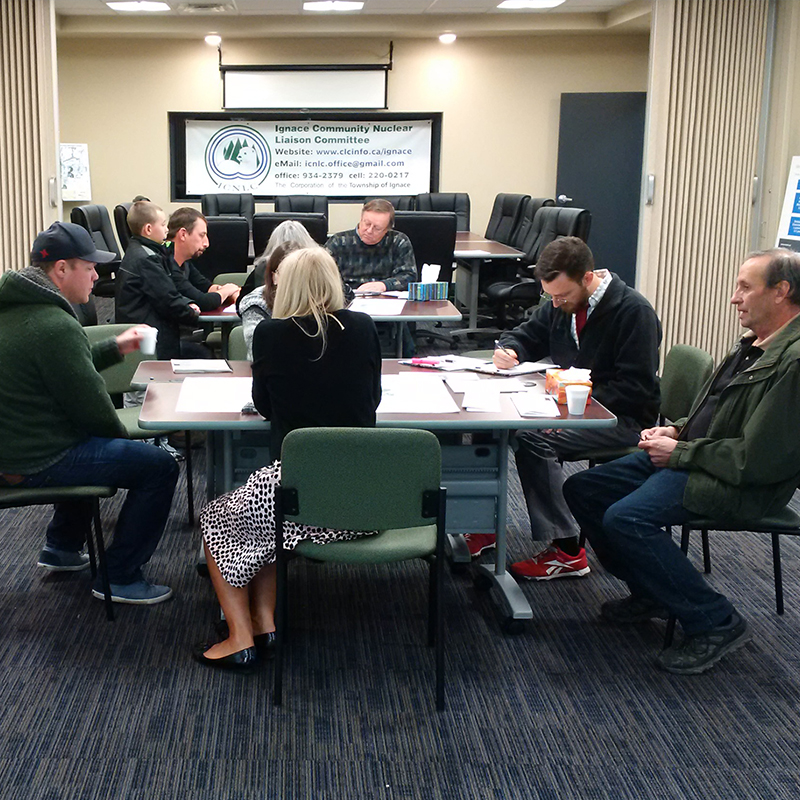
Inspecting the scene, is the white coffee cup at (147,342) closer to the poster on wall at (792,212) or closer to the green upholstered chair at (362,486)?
the green upholstered chair at (362,486)

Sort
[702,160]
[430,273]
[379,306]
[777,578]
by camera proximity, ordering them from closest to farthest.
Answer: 1. [777,578]
2. [379,306]
3. [430,273]
4. [702,160]

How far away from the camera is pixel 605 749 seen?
2469 mm

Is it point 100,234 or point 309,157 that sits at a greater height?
point 309,157

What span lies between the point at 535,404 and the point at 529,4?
6.96m

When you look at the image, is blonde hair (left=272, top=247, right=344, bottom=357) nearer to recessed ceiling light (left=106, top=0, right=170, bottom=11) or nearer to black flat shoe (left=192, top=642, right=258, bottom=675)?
black flat shoe (left=192, top=642, right=258, bottom=675)

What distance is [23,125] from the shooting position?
5766 millimetres

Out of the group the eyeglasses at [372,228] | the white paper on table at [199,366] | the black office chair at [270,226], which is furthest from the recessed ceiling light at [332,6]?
the white paper on table at [199,366]

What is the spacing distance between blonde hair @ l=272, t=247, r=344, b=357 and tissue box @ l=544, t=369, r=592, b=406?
2.44 ft

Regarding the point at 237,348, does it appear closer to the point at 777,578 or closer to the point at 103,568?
the point at 103,568

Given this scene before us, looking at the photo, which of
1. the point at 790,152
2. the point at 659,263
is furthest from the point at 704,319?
the point at 790,152

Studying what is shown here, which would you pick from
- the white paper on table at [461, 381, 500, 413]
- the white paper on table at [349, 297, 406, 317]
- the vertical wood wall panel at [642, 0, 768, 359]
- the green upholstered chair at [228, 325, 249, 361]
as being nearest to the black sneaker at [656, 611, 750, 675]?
the white paper on table at [461, 381, 500, 413]

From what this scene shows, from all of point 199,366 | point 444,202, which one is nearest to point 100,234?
point 444,202

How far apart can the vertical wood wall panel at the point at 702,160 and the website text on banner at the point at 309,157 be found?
5081 mm

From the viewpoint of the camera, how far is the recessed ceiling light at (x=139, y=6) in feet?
28.8
